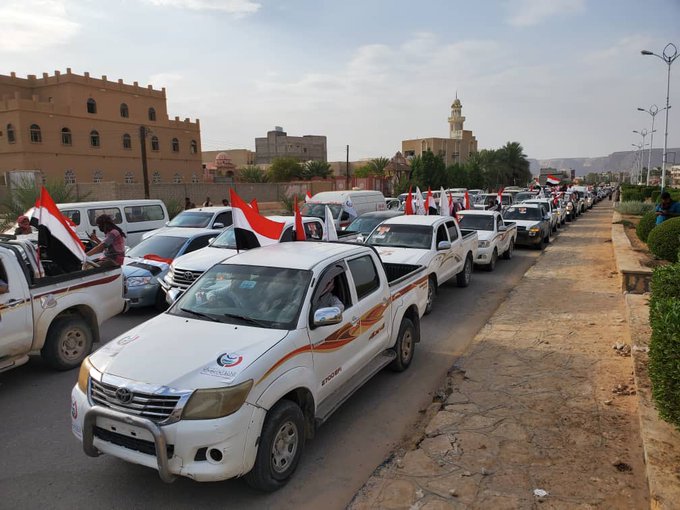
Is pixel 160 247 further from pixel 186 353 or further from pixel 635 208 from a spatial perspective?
pixel 635 208

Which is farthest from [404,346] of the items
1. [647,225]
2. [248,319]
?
[647,225]

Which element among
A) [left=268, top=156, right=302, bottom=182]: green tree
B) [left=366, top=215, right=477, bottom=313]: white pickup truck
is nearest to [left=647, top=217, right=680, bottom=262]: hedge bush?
[left=366, top=215, right=477, bottom=313]: white pickup truck

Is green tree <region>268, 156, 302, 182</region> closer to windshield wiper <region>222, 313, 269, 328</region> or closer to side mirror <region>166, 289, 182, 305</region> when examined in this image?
side mirror <region>166, 289, 182, 305</region>

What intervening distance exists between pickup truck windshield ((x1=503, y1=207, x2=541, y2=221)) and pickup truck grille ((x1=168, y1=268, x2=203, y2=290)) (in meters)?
14.3

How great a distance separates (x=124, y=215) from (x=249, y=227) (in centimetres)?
903

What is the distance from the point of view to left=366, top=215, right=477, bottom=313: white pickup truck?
9.52 meters

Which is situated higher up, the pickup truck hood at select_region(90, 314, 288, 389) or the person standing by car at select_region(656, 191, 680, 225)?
the person standing by car at select_region(656, 191, 680, 225)

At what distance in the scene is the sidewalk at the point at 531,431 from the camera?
12.7 ft

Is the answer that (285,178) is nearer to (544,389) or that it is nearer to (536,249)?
(536,249)

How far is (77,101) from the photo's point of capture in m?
50.6

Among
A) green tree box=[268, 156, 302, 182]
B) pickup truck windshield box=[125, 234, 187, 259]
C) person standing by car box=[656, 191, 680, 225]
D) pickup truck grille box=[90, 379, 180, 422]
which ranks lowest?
pickup truck grille box=[90, 379, 180, 422]

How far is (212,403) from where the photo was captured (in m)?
Result: 3.47

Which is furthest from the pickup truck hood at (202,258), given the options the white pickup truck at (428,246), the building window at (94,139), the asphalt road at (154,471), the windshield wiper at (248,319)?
the building window at (94,139)

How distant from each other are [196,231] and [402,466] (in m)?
8.66
